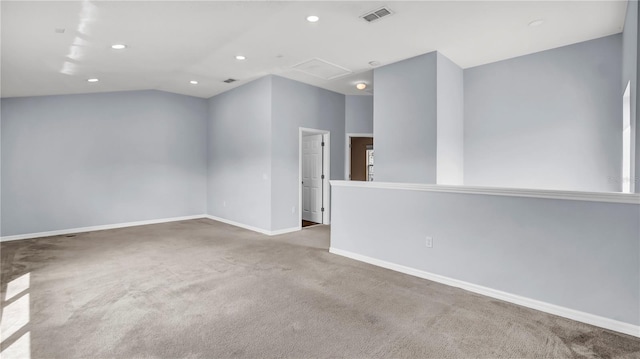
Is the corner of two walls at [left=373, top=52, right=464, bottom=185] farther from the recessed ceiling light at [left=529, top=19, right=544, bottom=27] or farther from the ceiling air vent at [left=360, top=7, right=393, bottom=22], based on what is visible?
the ceiling air vent at [left=360, top=7, right=393, bottom=22]

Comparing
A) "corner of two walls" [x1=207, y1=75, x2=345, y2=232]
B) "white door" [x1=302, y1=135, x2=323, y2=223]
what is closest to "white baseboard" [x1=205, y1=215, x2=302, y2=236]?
"corner of two walls" [x1=207, y1=75, x2=345, y2=232]

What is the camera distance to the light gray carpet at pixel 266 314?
210 cm

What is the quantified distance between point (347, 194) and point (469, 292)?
1.87m

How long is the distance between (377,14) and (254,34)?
1.45 m

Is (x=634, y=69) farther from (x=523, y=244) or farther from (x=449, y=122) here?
(x=449, y=122)

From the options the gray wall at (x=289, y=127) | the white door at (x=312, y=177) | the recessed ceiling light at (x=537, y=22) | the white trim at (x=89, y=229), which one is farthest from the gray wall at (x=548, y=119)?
the white trim at (x=89, y=229)

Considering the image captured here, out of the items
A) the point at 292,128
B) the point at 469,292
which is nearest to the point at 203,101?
Result: the point at 292,128

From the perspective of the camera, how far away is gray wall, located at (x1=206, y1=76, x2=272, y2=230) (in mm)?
5762

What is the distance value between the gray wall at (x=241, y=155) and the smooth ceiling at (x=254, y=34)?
0.98m

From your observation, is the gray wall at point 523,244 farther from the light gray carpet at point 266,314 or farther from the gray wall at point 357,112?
the gray wall at point 357,112

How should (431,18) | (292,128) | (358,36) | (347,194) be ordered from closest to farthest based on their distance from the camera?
(431,18) → (358,36) → (347,194) → (292,128)

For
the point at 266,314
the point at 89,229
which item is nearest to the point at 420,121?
the point at 266,314

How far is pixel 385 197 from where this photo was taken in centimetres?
383

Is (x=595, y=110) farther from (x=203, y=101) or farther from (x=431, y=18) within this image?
(x=203, y=101)
